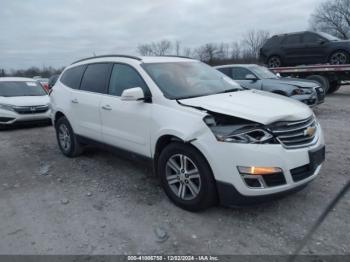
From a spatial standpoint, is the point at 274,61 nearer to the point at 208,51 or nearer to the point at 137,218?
the point at 137,218

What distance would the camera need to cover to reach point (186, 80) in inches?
177

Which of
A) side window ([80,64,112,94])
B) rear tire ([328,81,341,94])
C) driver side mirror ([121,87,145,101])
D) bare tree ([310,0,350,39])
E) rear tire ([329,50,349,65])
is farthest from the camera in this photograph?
bare tree ([310,0,350,39])

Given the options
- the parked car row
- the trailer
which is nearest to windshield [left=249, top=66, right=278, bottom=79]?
the parked car row

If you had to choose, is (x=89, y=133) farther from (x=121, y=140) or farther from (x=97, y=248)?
(x=97, y=248)

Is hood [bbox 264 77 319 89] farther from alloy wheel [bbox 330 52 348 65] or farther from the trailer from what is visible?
alloy wheel [bbox 330 52 348 65]

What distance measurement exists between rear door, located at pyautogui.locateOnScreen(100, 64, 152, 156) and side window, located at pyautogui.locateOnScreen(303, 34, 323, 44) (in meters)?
11.5

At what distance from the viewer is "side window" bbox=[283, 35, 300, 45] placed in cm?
1418

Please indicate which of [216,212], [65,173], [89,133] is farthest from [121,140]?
[216,212]

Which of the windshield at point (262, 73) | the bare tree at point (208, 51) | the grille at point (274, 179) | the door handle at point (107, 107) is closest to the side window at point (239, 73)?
the windshield at point (262, 73)

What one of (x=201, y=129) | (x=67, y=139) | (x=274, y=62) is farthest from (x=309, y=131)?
(x=274, y=62)

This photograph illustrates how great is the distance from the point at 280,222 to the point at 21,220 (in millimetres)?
2925

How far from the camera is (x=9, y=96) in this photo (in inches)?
390

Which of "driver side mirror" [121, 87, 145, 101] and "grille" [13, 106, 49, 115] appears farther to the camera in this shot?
"grille" [13, 106, 49, 115]

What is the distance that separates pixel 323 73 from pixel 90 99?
11.5 meters
